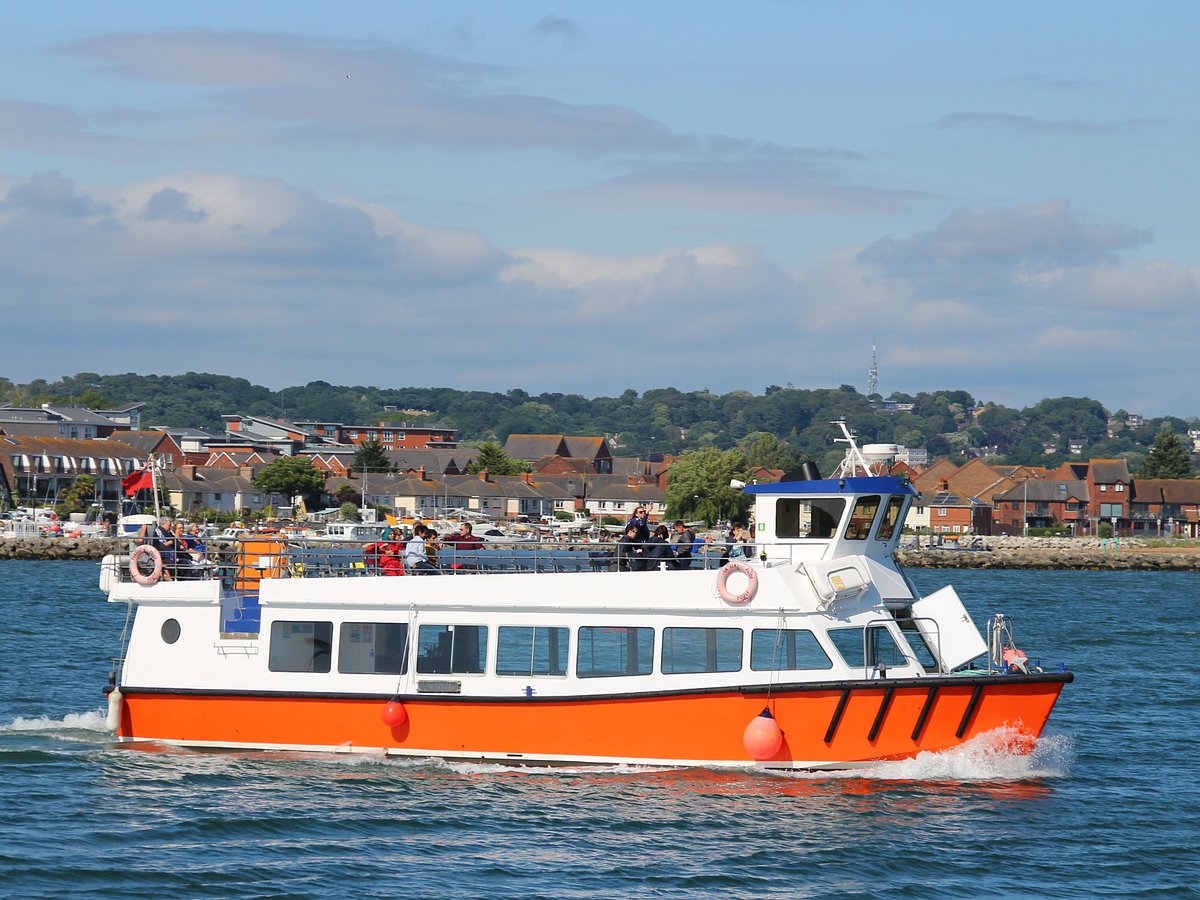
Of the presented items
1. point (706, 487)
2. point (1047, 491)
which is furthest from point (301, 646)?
point (1047, 491)

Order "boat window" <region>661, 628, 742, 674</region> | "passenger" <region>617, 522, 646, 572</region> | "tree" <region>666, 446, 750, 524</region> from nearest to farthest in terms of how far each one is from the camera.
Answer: "boat window" <region>661, 628, 742, 674</region> → "passenger" <region>617, 522, 646, 572</region> → "tree" <region>666, 446, 750, 524</region>

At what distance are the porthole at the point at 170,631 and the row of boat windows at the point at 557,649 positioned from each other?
130 centimetres

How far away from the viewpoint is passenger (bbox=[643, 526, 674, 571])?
1919 cm

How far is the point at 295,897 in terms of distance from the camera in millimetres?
14852

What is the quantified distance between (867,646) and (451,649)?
5009 mm

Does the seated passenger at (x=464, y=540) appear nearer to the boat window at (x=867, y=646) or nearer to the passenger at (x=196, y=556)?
the passenger at (x=196, y=556)

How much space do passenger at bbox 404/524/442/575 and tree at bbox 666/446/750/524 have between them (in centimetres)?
7908

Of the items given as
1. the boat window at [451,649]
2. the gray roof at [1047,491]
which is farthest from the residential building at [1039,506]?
the boat window at [451,649]

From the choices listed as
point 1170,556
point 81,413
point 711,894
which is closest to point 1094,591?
point 1170,556

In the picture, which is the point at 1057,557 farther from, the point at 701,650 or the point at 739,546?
the point at 701,650

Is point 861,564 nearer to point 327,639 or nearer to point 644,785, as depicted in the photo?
point 644,785

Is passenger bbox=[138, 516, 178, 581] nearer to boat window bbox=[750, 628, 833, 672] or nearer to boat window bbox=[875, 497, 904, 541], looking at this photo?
boat window bbox=[750, 628, 833, 672]

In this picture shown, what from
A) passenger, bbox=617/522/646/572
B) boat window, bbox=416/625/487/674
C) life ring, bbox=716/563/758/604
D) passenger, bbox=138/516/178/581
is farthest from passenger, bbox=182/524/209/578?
life ring, bbox=716/563/758/604

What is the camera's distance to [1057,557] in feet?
306
